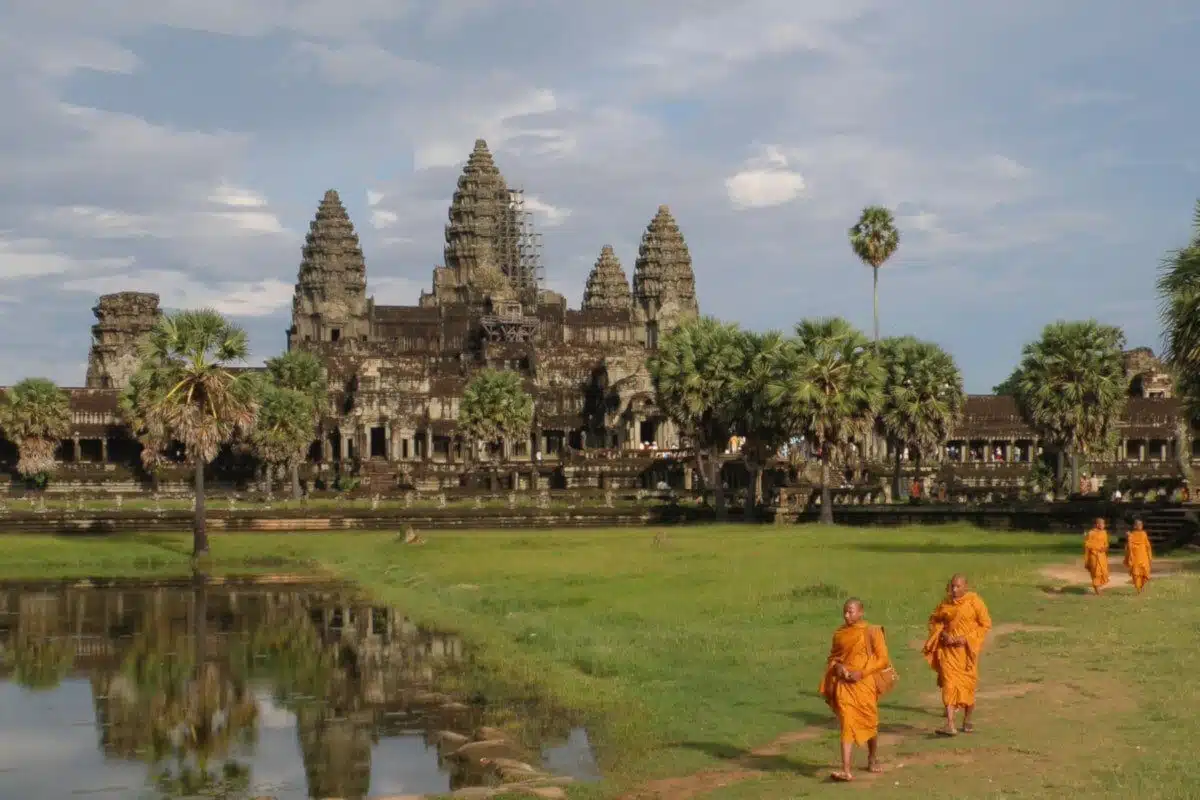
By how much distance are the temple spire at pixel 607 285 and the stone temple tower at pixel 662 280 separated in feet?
21.8

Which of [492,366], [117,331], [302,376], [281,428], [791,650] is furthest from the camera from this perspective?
[117,331]

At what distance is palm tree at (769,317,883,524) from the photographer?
68062 millimetres

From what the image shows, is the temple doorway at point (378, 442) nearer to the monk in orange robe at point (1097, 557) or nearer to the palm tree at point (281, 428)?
the palm tree at point (281, 428)

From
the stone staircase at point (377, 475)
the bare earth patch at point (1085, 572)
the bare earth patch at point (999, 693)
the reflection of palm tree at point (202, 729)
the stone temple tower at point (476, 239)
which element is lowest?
the reflection of palm tree at point (202, 729)

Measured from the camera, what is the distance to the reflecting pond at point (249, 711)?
2236 centimetres

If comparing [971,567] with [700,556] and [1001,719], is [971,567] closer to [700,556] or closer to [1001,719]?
[700,556]

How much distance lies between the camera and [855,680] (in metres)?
18.5

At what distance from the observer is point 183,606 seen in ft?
144

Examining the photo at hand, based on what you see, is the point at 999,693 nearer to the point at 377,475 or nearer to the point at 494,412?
the point at 494,412

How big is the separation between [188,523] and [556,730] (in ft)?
167

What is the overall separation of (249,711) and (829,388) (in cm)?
4381

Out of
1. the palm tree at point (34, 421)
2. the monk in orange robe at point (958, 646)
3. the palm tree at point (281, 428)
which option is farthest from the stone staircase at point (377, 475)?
the monk in orange robe at point (958, 646)

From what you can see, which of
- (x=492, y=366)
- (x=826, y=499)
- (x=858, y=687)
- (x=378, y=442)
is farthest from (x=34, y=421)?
(x=858, y=687)

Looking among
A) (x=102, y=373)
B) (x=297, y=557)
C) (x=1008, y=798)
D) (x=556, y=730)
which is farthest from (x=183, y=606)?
(x=102, y=373)
